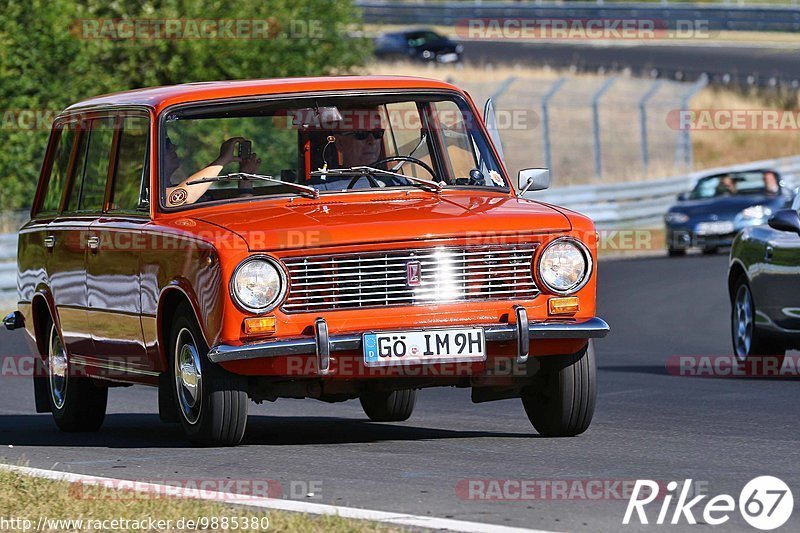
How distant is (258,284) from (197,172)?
138 cm

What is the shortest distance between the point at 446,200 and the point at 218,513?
3.04 meters

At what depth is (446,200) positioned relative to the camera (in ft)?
30.6

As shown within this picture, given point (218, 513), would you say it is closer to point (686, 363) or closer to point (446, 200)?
point (446, 200)

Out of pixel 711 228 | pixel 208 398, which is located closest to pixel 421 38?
pixel 711 228

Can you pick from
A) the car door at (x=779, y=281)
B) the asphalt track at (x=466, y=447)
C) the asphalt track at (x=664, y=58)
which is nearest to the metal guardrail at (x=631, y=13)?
the asphalt track at (x=664, y=58)

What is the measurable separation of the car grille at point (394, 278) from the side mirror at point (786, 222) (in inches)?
196

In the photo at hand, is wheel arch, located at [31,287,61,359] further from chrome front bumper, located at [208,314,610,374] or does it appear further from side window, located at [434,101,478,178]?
chrome front bumper, located at [208,314,610,374]

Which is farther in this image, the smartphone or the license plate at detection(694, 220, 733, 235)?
the license plate at detection(694, 220, 733, 235)

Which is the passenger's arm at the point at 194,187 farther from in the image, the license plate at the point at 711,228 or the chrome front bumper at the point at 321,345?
the license plate at the point at 711,228

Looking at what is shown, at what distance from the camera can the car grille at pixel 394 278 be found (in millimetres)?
8500

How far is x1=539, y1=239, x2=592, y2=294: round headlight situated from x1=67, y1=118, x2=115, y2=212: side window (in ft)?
9.52

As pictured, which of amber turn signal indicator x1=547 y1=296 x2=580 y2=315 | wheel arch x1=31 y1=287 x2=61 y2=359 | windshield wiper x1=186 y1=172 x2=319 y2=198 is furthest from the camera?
wheel arch x1=31 y1=287 x2=61 y2=359

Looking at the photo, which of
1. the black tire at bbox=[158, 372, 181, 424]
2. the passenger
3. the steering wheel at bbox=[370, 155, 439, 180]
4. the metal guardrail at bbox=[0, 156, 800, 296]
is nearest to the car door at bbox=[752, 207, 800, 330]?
the steering wheel at bbox=[370, 155, 439, 180]

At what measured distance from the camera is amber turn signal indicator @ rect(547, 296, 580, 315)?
28.8 feet
